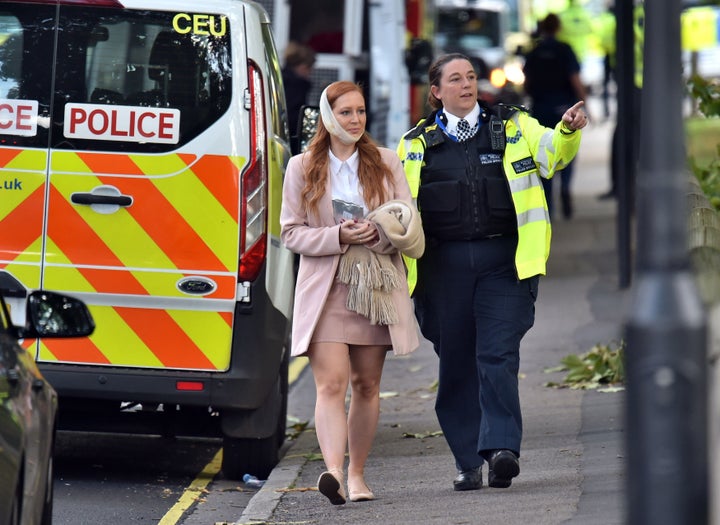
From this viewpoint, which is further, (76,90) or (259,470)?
(259,470)

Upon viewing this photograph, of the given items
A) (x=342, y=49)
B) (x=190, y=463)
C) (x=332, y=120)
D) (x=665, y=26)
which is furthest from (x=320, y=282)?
(x=342, y=49)

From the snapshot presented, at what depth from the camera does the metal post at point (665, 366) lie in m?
4.28

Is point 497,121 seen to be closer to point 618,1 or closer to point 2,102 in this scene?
point 2,102

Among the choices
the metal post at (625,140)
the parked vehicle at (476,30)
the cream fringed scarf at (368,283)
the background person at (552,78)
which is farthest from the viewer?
the parked vehicle at (476,30)

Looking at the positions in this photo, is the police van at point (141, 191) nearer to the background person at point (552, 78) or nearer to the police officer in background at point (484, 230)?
the police officer in background at point (484, 230)

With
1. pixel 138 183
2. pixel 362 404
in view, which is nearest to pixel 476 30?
pixel 138 183

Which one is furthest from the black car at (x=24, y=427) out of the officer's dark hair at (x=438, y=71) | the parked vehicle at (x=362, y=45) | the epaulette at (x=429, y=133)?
the parked vehicle at (x=362, y=45)

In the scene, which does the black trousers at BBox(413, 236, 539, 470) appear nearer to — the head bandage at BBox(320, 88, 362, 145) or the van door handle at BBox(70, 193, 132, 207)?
the head bandage at BBox(320, 88, 362, 145)

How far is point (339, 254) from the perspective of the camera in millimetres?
7379

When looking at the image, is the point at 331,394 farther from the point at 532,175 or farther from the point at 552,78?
the point at 552,78

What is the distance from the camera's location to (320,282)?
24.3ft

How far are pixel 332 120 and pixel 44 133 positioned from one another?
4.68 ft

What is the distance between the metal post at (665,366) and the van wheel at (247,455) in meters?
4.38

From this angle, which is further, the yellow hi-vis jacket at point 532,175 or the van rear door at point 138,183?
the van rear door at point 138,183
